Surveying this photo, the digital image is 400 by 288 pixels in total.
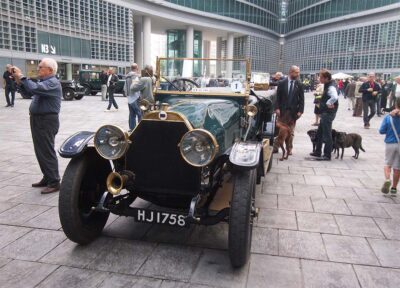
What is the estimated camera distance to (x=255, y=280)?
300cm

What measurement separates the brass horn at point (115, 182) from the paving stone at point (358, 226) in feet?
7.92

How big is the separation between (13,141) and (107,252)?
242 inches

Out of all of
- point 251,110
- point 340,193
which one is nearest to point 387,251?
point 340,193

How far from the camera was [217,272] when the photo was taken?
10.3ft

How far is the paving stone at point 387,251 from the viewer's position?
3340 mm

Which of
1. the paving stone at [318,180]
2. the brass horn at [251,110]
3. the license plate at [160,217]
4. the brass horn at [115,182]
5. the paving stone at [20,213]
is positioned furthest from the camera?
the paving stone at [318,180]

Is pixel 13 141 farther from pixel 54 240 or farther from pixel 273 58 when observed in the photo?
pixel 273 58

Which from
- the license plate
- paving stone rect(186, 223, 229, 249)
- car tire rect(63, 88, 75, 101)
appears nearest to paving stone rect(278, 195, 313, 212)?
paving stone rect(186, 223, 229, 249)

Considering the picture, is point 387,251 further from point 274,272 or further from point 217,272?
point 217,272

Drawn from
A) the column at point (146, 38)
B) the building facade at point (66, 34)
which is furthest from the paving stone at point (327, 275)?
the column at point (146, 38)

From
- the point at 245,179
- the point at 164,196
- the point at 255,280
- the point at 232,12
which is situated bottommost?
the point at 255,280

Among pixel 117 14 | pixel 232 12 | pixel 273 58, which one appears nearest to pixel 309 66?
pixel 273 58

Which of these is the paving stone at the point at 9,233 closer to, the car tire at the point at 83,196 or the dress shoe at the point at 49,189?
the car tire at the point at 83,196

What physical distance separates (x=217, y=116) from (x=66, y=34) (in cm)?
3494
